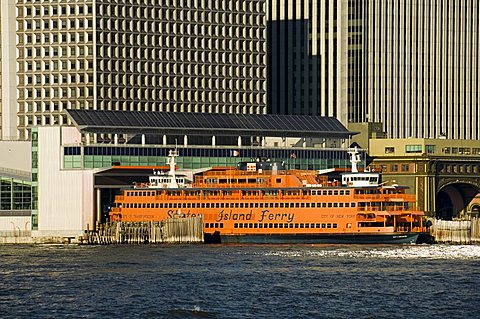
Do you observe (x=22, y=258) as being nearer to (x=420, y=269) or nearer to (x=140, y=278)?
(x=140, y=278)

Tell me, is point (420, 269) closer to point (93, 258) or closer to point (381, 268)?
point (381, 268)

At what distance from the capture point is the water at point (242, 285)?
143125 millimetres

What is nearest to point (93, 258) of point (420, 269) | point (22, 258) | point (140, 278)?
point (22, 258)

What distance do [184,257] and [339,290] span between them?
3844 cm

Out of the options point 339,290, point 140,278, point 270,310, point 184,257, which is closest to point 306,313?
point 270,310

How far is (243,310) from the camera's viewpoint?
143m

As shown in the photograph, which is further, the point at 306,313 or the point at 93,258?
the point at 93,258

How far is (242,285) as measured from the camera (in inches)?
6348

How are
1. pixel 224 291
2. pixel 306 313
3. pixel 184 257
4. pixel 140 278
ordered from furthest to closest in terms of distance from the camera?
pixel 184 257 → pixel 140 278 → pixel 224 291 → pixel 306 313

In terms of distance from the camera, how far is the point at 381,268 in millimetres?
178500

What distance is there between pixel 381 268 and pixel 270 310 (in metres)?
37.3

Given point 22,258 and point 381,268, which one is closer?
point 381,268

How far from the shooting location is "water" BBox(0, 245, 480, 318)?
14312cm

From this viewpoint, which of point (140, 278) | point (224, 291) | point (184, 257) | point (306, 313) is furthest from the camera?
point (184, 257)
